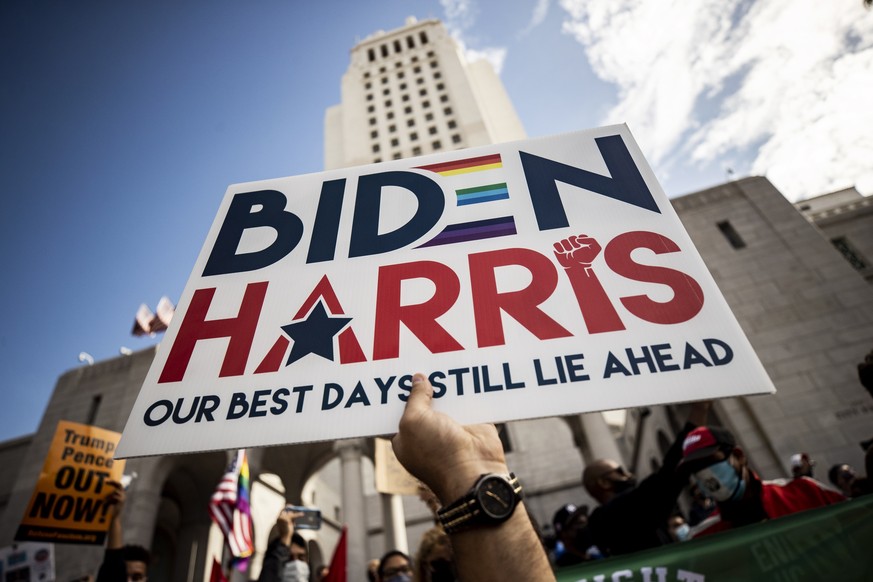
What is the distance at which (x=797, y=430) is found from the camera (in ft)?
34.2

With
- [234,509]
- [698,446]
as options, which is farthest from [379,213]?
[234,509]

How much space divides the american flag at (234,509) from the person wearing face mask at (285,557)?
2.68 meters

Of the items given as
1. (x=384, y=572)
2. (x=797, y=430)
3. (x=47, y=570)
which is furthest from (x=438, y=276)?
(x=797, y=430)

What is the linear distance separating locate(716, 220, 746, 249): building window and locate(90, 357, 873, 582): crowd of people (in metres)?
10.4

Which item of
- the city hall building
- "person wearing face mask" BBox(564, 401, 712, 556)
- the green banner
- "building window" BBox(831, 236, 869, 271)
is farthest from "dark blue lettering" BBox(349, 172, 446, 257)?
"building window" BBox(831, 236, 869, 271)

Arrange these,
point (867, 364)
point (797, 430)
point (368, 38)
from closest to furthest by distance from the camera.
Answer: point (867, 364), point (797, 430), point (368, 38)

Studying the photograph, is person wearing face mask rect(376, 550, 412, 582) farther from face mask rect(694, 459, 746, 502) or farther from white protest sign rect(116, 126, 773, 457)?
white protest sign rect(116, 126, 773, 457)

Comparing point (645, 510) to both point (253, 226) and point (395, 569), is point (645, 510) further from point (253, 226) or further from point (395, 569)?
point (395, 569)

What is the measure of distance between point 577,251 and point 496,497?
1015 millimetres

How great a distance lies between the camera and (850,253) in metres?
15.4

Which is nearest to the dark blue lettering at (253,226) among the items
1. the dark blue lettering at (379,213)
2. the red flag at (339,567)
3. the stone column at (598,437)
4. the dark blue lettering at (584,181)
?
the dark blue lettering at (379,213)

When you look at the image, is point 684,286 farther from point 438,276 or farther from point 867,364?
point 867,364

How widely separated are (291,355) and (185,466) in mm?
20567

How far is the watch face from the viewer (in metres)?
1.06
